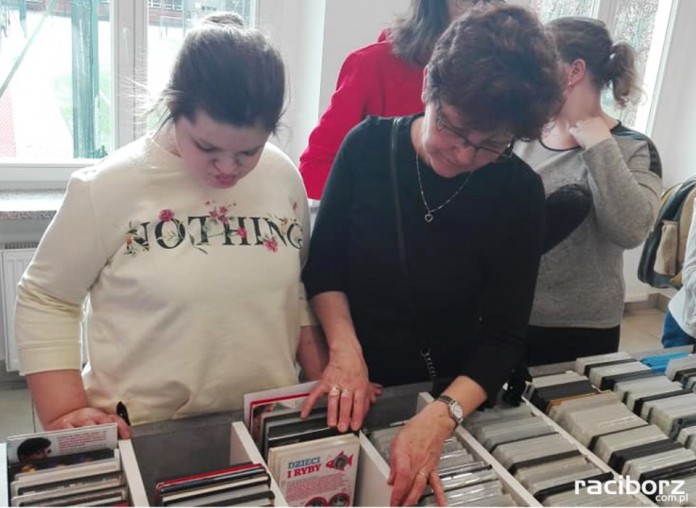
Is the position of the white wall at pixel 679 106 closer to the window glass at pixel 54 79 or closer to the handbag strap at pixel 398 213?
the window glass at pixel 54 79

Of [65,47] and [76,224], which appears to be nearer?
[76,224]

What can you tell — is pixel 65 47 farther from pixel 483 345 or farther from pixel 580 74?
pixel 483 345

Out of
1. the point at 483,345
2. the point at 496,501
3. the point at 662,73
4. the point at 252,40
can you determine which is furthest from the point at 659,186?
the point at 662,73

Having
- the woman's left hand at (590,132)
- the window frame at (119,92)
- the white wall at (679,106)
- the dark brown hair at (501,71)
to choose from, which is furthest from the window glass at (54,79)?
the white wall at (679,106)

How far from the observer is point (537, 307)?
155cm

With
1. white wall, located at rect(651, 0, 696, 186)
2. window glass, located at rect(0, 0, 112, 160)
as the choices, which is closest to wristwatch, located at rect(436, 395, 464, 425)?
window glass, located at rect(0, 0, 112, 160)

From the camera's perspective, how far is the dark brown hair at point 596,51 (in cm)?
151

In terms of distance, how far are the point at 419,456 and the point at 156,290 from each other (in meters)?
0.48

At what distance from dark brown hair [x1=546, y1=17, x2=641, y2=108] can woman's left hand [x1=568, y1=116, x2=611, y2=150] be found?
11 cm

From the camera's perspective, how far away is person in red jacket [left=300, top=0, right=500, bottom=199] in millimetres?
1559

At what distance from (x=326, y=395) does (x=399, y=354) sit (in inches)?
9.5

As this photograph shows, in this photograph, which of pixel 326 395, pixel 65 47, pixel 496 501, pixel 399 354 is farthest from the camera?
pixel 65 47

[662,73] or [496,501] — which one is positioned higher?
[662,73]

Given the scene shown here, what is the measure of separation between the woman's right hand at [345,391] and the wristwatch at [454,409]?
0.43 ft
